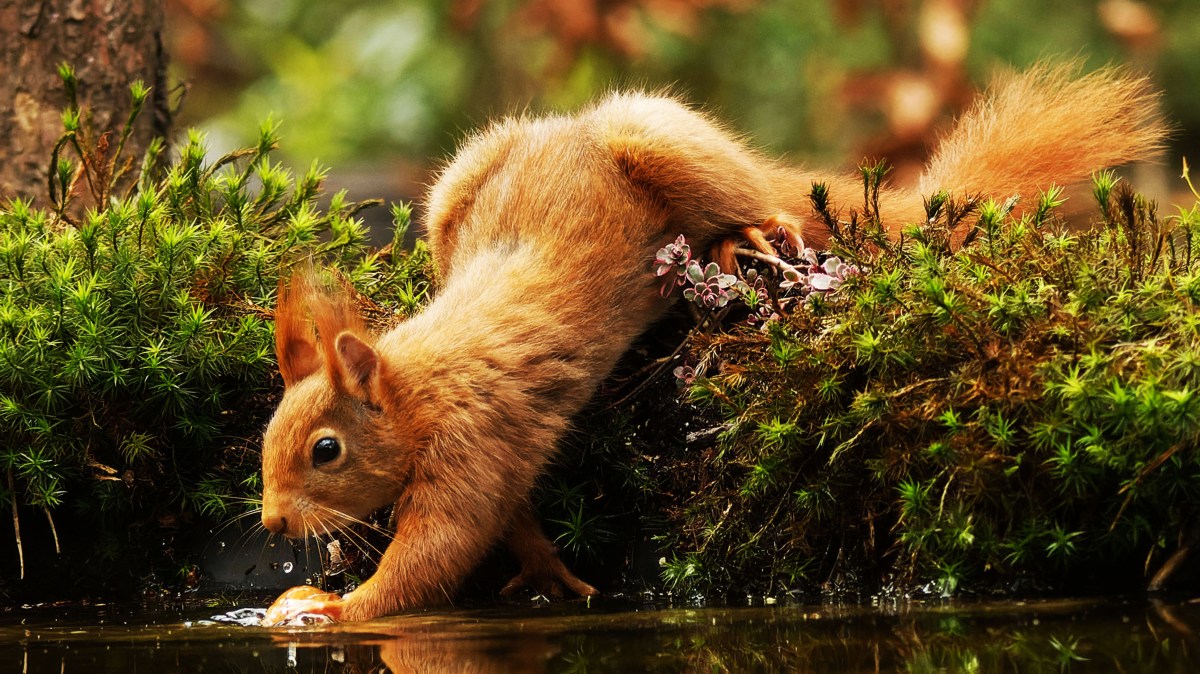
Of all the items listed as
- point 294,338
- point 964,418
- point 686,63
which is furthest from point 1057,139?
point 686,63

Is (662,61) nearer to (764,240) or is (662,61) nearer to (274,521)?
(764,240)

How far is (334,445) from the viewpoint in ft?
10.9

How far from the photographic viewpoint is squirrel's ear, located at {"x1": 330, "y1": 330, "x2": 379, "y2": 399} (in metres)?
3.31

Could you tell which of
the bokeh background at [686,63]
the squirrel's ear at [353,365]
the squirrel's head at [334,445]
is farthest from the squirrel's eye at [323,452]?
the bokeh background at [686,63]

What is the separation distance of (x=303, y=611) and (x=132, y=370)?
3.54ft

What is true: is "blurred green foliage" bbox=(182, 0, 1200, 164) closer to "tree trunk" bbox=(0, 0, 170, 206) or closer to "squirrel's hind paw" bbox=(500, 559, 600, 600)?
"tree trunk" bbox=(0, 0, 170, 206)

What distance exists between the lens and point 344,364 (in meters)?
3.33

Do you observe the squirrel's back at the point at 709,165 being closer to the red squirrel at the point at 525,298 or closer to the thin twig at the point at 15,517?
the red squirrel at the point at 525,298

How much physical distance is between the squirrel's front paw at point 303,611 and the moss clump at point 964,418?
0.87 m

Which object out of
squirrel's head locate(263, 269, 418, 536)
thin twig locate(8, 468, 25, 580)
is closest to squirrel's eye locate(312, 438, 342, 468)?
squirrel's head locate(263, 269, 418, 536)

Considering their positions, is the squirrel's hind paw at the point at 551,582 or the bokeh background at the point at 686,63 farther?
the bokeh background at the point at 686,63

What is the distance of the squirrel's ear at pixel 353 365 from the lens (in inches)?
130

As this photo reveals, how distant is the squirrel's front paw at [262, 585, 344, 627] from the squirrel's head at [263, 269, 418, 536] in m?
0.20

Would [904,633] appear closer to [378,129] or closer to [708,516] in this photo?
[708,516]
